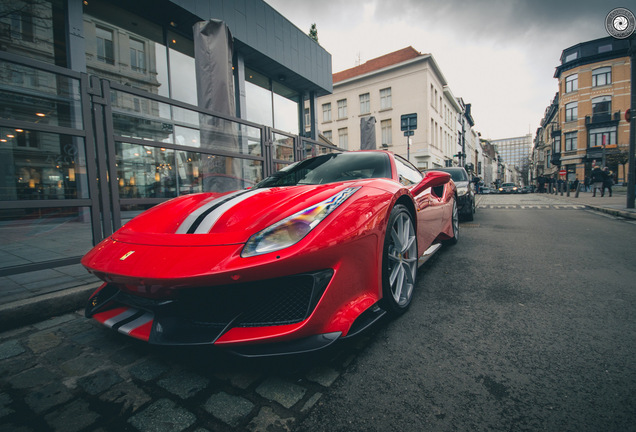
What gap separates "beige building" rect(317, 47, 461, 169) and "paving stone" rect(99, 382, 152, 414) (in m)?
22.8

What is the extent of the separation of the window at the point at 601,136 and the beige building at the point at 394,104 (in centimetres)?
1745

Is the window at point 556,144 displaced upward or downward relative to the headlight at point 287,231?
upward

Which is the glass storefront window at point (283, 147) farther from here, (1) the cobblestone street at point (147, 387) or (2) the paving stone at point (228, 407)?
(2) the paving stone at point (228, 407)

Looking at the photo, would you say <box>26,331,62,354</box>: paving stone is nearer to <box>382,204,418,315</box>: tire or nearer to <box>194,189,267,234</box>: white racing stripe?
<box>194,189,267,234</box>: white racing stripe

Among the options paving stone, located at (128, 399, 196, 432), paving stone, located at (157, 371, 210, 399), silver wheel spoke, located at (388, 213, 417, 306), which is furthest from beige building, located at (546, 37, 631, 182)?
paving stone, located at (128, 399, 196, 432)

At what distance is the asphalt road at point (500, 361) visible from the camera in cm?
104

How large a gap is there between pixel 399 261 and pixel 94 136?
2.89m

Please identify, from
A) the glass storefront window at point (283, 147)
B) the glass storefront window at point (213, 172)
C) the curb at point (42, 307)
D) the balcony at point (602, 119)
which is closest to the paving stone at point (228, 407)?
the curb at point (42, 307)

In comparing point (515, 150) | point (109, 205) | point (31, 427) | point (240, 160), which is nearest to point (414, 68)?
point (240, 160)

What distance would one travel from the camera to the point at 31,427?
1020 mm

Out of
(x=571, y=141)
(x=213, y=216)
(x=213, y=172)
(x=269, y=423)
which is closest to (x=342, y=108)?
(x=213, y=172)

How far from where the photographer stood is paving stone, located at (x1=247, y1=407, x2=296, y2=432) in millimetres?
1006

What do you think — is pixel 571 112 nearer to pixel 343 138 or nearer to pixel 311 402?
pixel 343 138

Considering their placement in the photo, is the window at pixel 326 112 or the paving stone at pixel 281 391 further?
the window at pixel 326 112
